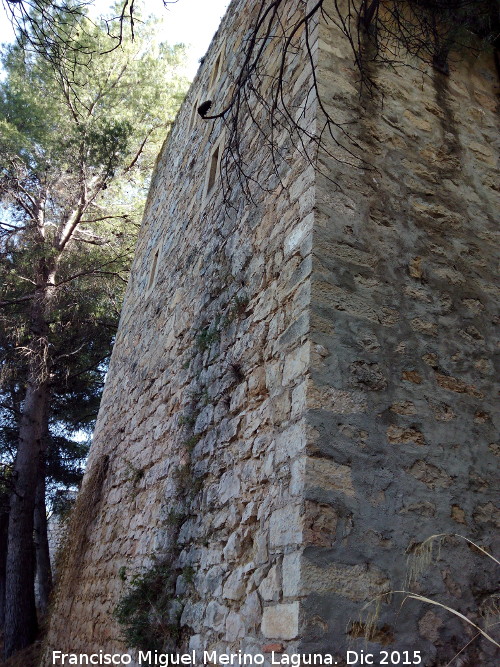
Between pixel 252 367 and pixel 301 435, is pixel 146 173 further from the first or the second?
pixel 301 435

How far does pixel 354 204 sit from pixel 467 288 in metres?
0.76

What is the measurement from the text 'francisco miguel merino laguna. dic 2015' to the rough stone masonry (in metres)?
0.03

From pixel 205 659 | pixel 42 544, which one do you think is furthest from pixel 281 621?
pixel 42 544

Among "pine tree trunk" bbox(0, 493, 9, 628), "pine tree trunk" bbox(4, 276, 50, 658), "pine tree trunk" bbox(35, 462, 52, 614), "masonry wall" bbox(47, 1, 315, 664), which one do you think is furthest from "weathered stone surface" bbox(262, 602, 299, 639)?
"pine tree trunk" bbox(35, 462, 52, 614)

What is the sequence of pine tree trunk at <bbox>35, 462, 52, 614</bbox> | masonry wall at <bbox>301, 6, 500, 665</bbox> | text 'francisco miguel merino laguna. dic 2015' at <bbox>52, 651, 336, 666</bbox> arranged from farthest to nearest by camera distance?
1. pine tree trunk at <bbox>35, 462, 52, 614</bbox>
2. masonry wall at <bbox>301, 6, 500, 665</bbox>
3. text 'francisco miguel merino laguna. dic 2015' at <bbox>52, 651, 336, 666</bbox>

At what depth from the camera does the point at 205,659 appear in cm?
249

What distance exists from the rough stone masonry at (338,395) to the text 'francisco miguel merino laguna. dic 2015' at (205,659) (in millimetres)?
35

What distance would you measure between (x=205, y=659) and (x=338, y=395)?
52.7 inches

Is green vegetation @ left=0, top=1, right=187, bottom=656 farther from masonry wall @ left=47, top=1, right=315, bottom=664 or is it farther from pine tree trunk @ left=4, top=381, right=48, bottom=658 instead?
masonry wall @ left=47, top=1, right=315, bottom=664

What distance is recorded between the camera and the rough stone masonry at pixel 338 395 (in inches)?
83.7

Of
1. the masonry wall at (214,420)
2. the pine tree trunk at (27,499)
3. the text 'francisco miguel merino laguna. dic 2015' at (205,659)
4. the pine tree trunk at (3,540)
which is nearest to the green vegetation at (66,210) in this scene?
the pine tree trunk at (27,499)

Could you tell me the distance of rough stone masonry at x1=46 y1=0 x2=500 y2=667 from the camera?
83.7 inches

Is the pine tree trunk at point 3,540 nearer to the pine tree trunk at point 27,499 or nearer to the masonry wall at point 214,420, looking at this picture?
the pine tree trunk at point 27,499

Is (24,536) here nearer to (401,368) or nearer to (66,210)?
(66,210)
